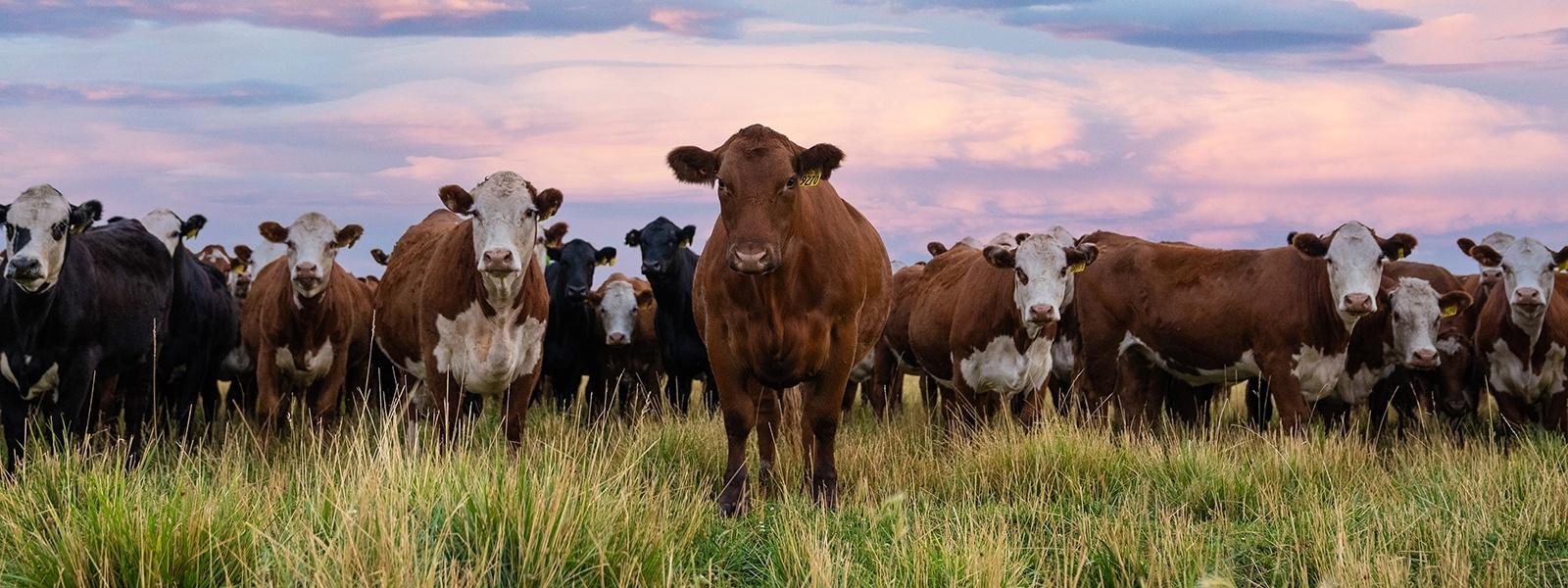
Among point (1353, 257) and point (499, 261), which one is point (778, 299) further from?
point (1353, 257)

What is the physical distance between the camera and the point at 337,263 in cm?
1234

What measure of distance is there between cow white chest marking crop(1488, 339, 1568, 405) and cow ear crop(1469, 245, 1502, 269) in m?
1.34

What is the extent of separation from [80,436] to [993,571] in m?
7.71

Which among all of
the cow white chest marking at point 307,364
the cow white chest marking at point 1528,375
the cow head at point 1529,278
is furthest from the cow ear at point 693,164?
the cow white chest marking at point 1528,375

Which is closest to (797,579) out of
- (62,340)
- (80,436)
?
(62,340)

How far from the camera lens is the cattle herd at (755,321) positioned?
24.8 ft

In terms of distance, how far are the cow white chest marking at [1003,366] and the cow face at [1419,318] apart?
311 cm

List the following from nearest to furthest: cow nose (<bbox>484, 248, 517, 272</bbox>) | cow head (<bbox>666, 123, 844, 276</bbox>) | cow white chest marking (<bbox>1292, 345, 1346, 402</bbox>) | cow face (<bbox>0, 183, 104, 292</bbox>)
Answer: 1. cow head (<bbox>666, 123, 844, 276</bbox>)
2. cow nose (<bbox>484, 248, 517, 272</bbox>)
3. cow face (<bbox>0, 183, 104, 292</bbox>)
4. cow white chest marking (<bbox>1292, 345, 1346, 402</bbox>)

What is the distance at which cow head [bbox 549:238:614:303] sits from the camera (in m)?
12.6

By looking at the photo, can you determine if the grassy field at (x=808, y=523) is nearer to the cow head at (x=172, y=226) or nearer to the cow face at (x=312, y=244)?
the cow face at (x=312, y=244)

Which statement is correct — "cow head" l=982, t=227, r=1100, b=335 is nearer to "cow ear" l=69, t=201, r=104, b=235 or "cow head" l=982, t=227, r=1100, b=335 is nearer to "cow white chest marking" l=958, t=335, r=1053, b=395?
"cow white chest marking" l=958, t=335, r=1053, b=395

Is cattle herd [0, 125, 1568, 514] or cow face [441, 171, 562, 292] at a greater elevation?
cow face [441, 171, 562, 292]

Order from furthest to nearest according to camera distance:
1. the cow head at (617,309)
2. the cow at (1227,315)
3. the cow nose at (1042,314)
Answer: the cow head at (617,309) → the cow at (1227,315) → the cow nose at (1042,314)

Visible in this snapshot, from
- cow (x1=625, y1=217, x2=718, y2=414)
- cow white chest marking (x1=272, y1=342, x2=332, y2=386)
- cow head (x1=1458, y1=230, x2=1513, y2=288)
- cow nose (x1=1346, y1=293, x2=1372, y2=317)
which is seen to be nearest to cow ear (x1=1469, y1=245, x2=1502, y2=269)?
cow head (x1=1458, y1=230, x2=1513, y2=288)
